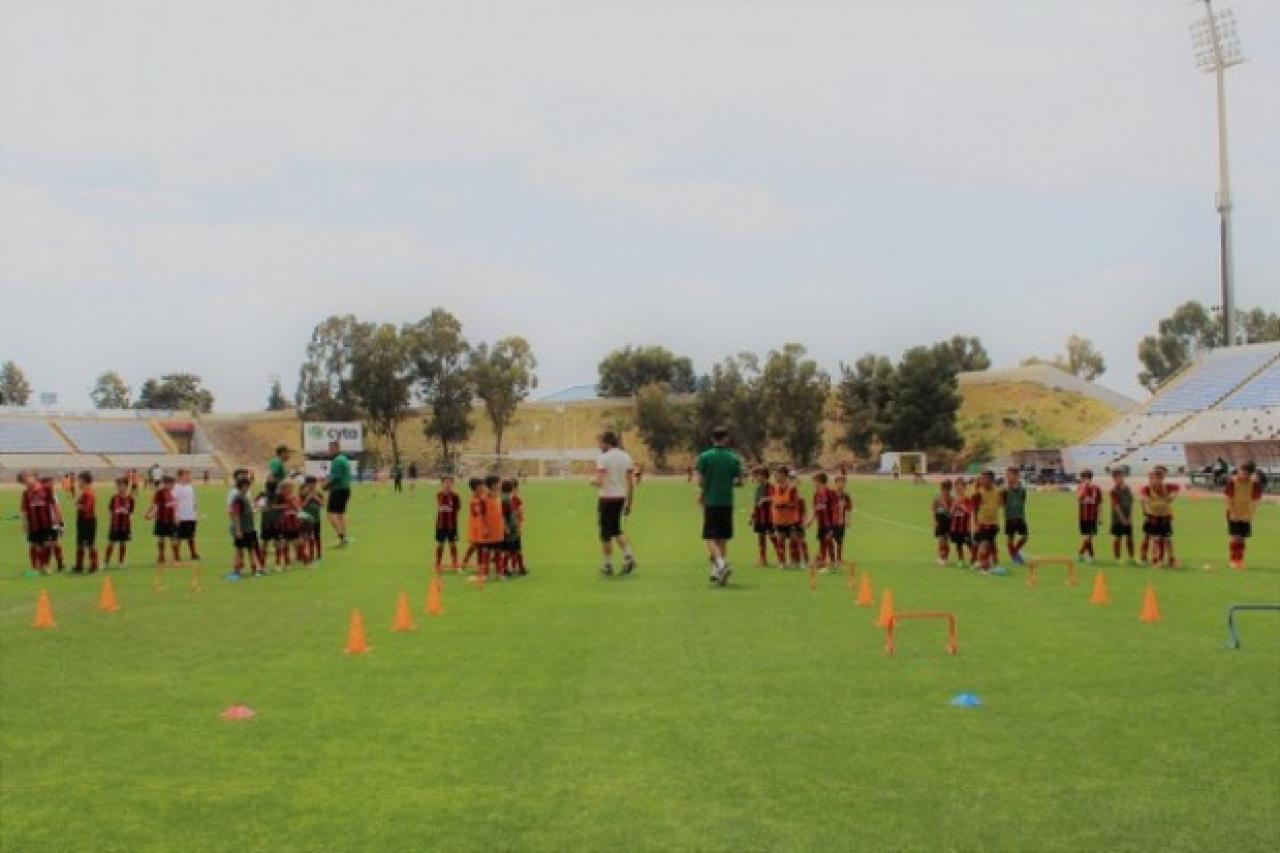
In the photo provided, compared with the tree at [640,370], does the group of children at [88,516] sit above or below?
below

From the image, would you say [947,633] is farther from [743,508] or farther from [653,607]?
[743,508]

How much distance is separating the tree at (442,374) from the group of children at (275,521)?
98.4 m

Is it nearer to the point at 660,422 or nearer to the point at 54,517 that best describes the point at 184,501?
the point at 54,517

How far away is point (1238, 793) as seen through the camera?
662 cm

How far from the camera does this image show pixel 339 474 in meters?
23.5

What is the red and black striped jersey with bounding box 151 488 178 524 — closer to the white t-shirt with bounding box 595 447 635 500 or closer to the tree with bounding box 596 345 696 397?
the white t-shirt with bounding box 595 447 635 500

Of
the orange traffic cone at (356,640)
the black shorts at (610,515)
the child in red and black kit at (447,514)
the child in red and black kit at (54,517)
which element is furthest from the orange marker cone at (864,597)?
the child in red and black kit at (54,517)

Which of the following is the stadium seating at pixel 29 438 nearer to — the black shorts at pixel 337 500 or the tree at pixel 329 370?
the tree at pixel 329 370

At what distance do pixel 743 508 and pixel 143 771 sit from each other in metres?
37.8

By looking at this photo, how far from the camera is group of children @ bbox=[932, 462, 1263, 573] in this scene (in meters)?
19.6

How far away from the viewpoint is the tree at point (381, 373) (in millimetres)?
116875

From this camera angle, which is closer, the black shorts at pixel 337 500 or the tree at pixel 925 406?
the black shorts at pixel 337 500

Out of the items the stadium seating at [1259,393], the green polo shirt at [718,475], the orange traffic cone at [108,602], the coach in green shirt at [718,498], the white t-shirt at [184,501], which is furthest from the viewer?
the stadium seating at [1259,393]

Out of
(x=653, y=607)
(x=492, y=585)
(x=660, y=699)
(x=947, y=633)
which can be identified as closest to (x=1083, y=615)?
(x=947, y=633)
